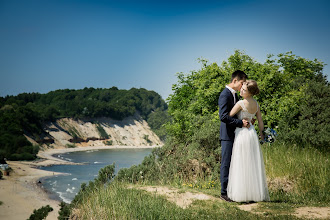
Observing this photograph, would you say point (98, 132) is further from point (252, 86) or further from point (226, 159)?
point (252, 86)

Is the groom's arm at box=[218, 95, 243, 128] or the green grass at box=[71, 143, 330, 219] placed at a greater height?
the groom's arm at box=[218, 95, 243, 128]

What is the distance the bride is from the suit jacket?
0.34 feet

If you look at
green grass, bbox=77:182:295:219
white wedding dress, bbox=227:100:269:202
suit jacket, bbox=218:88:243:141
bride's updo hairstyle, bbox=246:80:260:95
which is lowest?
green grass, bbox=77:182:295:219

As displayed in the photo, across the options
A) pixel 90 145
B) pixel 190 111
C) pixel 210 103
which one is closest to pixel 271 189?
pixel 210 103

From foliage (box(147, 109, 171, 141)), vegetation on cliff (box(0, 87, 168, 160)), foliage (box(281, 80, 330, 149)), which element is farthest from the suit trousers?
foliage (box(147, 109, 171, 141))

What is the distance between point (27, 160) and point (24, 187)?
833 inches

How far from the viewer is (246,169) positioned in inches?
203

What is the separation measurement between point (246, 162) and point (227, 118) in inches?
35.6

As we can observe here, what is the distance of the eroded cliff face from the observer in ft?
255

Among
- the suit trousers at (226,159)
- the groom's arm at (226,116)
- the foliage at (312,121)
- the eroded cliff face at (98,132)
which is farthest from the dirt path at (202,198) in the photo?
the eroded cliff face at (98,132)

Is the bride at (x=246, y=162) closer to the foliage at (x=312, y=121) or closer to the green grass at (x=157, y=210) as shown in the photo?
the green grass at (x=157, y=210)

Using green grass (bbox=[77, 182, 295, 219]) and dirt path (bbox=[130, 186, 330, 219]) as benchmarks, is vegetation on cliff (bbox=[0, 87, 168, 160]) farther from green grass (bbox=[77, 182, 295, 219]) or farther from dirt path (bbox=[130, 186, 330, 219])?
green grass (bbox=[77, 182, 295, 219])

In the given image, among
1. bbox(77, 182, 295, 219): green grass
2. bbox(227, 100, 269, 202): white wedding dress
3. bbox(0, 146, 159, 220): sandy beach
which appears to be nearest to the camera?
bbox(77, 182, 295, 219): green grass

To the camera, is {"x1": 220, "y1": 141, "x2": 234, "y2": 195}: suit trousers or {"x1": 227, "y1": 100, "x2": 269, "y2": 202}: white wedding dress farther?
{"x1": 220, "y1": 141, "x2": 234, "y2": 195}: suit trousers
